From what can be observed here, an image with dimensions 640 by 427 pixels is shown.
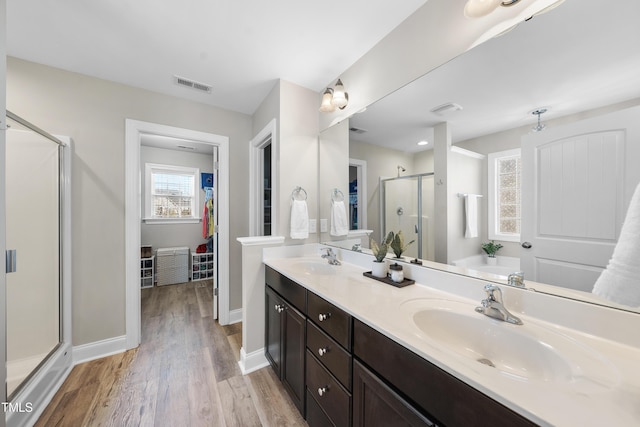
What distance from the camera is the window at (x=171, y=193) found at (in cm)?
399

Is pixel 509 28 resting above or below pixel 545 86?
above

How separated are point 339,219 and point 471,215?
102 cm

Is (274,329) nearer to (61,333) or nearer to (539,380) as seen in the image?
(539,380)

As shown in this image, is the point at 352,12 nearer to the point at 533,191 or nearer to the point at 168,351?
the point at 533,191

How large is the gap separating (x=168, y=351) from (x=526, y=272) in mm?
2663

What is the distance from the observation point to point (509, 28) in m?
0.97

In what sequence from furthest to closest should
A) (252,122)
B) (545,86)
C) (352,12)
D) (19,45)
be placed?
(252,122), (19,45), (352,12), (545,86)

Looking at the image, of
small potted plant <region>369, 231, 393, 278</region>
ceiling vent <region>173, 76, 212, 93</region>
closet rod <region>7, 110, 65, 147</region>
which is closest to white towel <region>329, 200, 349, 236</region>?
small potted plant <region>369, 231, 393, 278</region>

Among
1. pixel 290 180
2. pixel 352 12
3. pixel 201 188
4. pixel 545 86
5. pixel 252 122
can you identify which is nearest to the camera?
pixel 545 86

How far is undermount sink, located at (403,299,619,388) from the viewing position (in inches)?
23.7

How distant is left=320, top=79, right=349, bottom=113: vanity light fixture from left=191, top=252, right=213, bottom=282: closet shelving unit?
348 cm

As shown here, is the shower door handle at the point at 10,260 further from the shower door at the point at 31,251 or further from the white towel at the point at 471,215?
the white towel at the point at 471,215

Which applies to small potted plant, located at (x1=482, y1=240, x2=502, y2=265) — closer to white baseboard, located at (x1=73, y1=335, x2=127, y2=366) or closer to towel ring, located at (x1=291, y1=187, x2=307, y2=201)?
towel ring, located at (x1=291, y1=187, x2=307, y2=201)

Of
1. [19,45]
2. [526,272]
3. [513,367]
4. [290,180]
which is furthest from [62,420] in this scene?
[526,272]
